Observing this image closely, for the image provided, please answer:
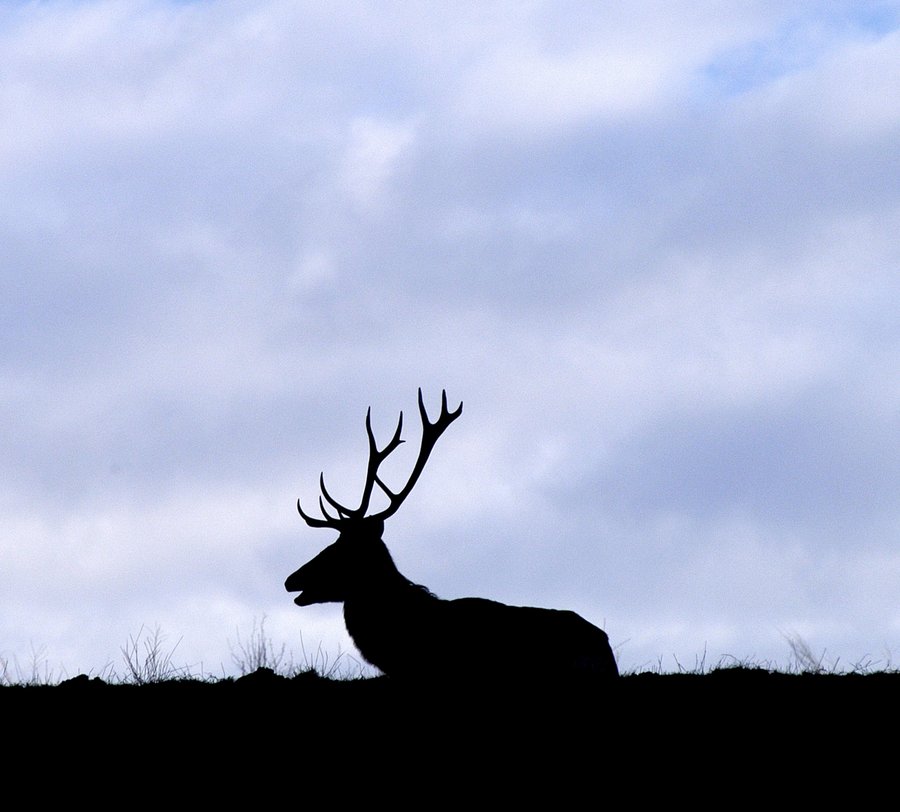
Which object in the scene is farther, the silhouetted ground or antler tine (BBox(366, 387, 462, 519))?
antler tine (BBox(366, 387, 462, 519))

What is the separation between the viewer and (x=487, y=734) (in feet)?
28.8

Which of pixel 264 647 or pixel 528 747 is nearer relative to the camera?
pixel 528 747

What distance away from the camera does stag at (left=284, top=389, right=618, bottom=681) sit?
33.7 feet

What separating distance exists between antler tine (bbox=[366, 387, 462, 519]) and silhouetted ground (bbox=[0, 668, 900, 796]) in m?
1.62

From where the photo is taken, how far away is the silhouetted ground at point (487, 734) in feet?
26.0

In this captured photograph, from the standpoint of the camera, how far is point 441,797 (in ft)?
25.3

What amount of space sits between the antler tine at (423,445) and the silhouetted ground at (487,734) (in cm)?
162

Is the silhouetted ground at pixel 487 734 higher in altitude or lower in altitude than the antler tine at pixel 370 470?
lower

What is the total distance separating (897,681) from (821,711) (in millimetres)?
1262

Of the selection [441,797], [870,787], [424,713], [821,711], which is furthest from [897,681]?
[441,797]

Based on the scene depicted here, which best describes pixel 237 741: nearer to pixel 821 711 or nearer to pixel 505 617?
pixel 505 617

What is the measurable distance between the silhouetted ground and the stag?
240mm

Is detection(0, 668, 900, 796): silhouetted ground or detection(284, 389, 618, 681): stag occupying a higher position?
detection(284, 389, 618, 681): stag

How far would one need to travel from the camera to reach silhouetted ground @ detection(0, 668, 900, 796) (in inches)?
313
